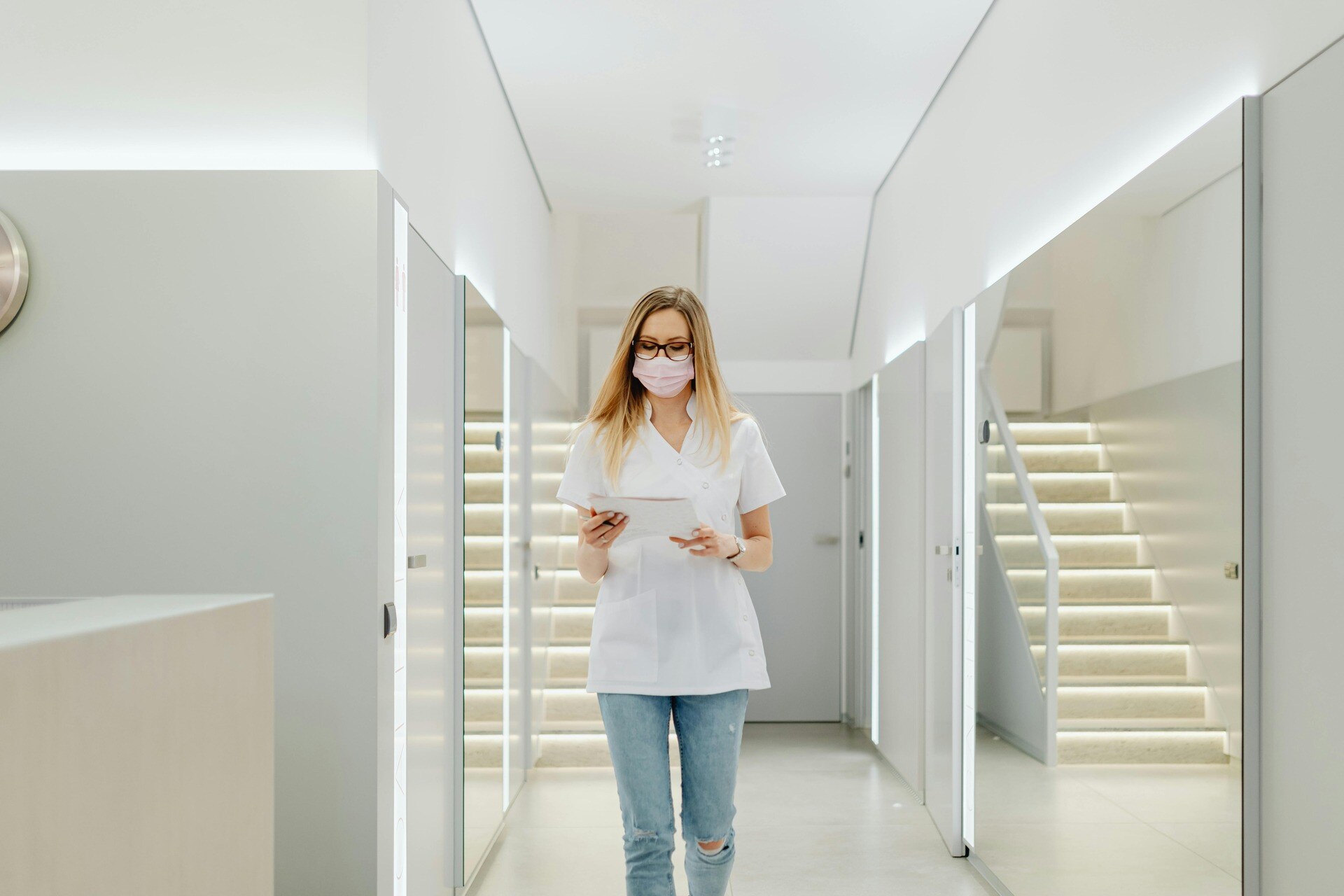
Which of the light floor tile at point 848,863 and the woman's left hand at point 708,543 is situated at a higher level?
the woman's left hand at point 708,543

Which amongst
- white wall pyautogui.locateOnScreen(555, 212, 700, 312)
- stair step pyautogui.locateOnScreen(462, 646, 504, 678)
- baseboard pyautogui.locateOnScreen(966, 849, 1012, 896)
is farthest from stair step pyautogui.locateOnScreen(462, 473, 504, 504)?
white wall pyautogui.locateOnScreen(555, 212, 700, 312)

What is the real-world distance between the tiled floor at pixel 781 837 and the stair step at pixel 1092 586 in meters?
1.11

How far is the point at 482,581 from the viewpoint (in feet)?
11.5

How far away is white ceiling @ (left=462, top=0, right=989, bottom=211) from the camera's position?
3.68 m

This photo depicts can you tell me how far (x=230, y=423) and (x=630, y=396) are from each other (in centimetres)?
80

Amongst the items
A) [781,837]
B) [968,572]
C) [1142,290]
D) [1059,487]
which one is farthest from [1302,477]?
[781,837]

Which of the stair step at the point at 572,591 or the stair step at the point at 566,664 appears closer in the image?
the stair step at the point at 566,664

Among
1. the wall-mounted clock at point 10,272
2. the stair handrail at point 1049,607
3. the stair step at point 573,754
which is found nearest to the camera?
the wall-mounted clock at point 10,272

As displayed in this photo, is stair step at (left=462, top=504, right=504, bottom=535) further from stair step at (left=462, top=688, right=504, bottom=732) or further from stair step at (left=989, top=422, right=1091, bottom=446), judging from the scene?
stair step at (left=989, top=422, right=1091, bottom=446)

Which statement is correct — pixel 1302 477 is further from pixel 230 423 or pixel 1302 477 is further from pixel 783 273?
pixel 783 273

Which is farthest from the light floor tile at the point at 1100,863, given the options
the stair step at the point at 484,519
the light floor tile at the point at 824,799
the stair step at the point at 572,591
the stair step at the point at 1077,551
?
the stair step at the point at 572,591

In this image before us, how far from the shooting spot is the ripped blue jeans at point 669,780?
6.83ft

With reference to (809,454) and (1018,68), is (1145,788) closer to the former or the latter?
(1018,68)

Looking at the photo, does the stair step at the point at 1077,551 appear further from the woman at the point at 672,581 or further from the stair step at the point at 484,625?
the stair step at the point at 484,625
